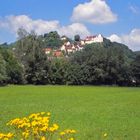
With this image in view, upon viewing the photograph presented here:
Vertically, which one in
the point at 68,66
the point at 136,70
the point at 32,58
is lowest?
the point at 136,70

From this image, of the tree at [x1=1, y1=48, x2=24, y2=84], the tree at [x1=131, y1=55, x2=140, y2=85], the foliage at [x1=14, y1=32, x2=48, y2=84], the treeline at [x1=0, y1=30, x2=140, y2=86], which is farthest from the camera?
the tree at [x1=131, y1=55, x2=140, y2=85]

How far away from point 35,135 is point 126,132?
11.0m

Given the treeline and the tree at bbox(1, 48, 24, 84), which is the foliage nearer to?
the treeline

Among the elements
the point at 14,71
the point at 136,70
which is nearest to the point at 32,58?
the point at 14,71

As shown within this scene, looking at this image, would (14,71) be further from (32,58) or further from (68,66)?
(68,66)

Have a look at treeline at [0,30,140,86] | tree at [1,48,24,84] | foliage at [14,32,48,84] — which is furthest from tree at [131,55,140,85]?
tree at [1,48,24,84]

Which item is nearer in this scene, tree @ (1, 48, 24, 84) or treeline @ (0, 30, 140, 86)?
tree @ (1, 48, 24, 84)

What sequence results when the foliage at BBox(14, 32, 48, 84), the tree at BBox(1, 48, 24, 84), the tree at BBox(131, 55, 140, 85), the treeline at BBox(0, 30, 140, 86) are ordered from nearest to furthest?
the tree at BBox(1, 48, 24, 84) → the foliage at BBox(14, 32, 48, 84) → the treeline at BBox(0, 30, 140, 86) → the tree at BBox(131, 55, 140, 85)

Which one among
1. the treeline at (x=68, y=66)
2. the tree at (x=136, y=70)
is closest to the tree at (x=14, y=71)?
the treeline at (x=68, y=66)

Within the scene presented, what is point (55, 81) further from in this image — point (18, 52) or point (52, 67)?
point (18, 52)

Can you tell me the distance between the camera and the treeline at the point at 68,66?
9156cm

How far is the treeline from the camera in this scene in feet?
300

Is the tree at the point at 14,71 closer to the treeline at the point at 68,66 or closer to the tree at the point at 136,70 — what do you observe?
the treeline at the point at 68,66

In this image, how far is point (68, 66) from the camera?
320ft
